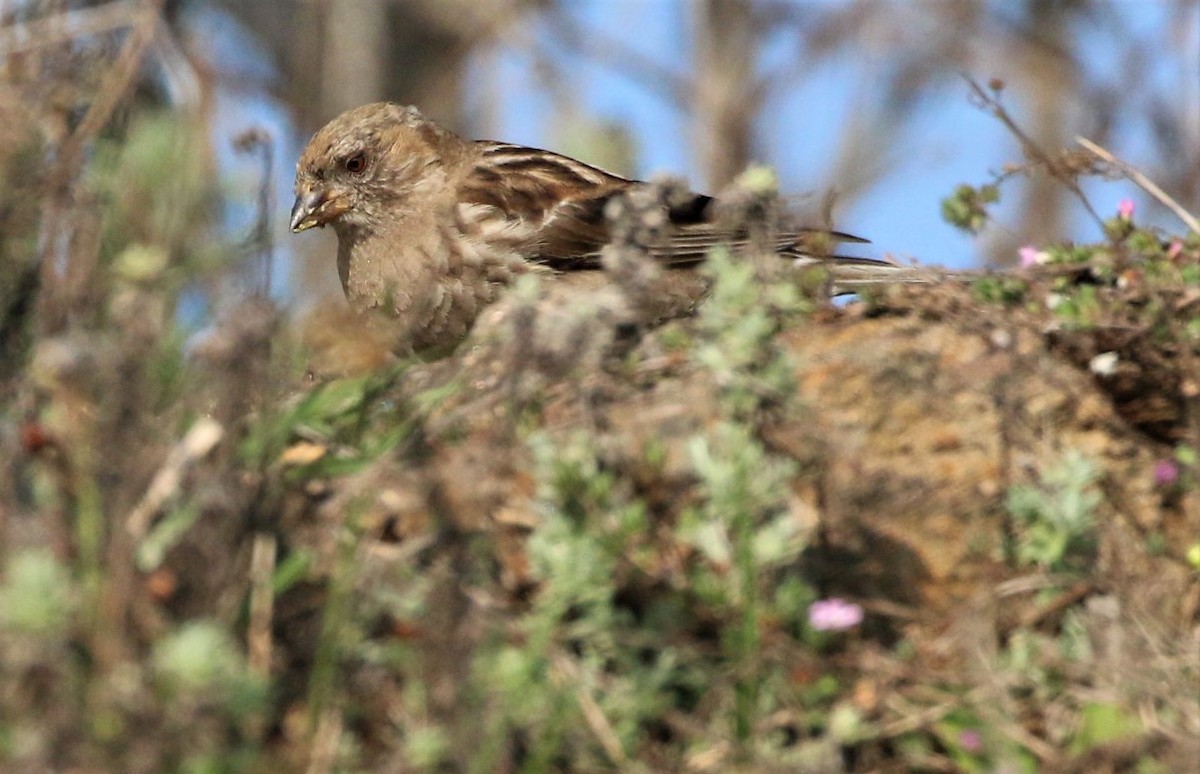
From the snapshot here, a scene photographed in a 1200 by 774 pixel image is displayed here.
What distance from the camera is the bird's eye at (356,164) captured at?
645 centimetres

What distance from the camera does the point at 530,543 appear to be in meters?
3.04

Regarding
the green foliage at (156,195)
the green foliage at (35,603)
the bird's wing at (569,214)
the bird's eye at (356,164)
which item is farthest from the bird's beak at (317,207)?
the green foliage at (35,603)

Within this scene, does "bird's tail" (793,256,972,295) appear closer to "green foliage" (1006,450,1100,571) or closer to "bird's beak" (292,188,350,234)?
"bird's beak" (292,188,350,234)

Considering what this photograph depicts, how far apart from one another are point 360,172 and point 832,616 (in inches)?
149

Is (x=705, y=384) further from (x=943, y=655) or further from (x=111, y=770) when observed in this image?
(x=111, y=770)

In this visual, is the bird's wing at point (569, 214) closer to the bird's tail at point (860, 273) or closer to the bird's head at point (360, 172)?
the bird's tail at point (860, 273)

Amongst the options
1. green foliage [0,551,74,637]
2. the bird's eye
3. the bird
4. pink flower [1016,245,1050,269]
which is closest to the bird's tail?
the bird

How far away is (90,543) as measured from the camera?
273cm

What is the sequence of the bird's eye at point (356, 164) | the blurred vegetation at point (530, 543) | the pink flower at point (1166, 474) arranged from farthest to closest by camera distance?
the bird's eye at point (356, 164)
the pink flower at point (1166, 474)
the blurred vegetation at point (530, 543)

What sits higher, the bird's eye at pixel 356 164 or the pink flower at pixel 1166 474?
the bird's eye at pixel 356 164

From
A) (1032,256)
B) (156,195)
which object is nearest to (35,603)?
(156,195)

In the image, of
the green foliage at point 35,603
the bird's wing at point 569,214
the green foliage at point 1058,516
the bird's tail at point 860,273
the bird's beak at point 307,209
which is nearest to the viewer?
the green foliage at point 35,603

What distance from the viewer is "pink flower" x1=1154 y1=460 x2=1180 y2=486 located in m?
3.76

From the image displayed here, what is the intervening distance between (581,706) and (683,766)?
21cm
